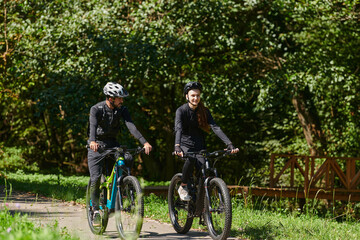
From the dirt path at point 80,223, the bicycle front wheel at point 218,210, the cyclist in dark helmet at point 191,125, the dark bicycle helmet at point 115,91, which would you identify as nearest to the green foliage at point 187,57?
the dirt path at point 80,223

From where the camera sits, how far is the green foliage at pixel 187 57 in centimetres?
1472

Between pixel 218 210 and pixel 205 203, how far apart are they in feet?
1.11

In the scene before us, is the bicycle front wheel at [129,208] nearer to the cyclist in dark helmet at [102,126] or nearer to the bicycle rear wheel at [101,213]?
the bicycle rear wheel at [101,213]

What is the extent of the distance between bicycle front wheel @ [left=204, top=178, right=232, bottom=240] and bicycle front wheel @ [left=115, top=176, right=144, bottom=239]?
0.90 meters

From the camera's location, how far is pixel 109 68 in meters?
14.7

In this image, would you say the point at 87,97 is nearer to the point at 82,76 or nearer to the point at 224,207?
the point at 82,76

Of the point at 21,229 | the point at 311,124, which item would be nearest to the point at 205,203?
the point at 21,229

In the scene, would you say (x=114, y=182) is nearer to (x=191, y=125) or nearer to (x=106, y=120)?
(x=106, y=120)

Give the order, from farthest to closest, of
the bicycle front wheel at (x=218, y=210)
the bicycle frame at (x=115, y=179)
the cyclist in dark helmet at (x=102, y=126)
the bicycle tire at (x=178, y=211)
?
the bicycle tire at (x=178, y=211), the cyclist in dark helmet at (x=102, y=126), the bicycle frame at (x=115, y=179), the bicycle front wheel at (x=218, y=210)

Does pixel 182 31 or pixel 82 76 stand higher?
pixel 182 31

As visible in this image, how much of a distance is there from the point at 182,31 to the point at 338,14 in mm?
4560

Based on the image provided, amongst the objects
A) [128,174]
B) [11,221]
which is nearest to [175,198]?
[128,174]

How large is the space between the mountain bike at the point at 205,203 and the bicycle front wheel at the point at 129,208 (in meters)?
0.90

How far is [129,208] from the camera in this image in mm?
5762
